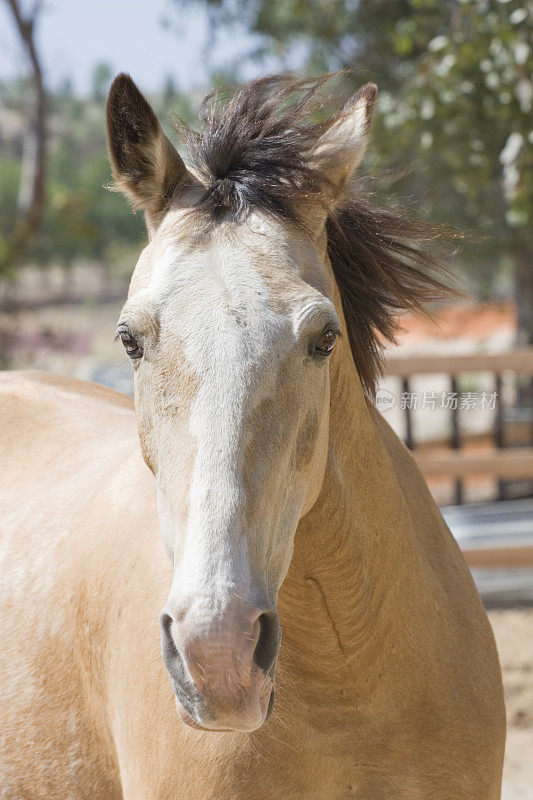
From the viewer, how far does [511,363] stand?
237 inches

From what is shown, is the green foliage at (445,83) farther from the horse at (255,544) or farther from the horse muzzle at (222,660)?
the horse muzzle at (222,660)

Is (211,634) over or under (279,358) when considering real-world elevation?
under

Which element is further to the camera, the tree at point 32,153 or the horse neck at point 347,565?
the tree at point 32,153

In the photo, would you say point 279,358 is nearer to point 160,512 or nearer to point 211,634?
point 160,512

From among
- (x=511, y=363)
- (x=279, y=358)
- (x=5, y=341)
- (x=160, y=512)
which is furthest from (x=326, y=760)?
(x=5, y=341)

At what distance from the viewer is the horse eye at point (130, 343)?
1641mm

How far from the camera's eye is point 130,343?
166 cm

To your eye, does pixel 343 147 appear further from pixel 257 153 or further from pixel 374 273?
pixel 374 273

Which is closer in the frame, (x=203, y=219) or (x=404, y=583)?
(x=203, y=219)

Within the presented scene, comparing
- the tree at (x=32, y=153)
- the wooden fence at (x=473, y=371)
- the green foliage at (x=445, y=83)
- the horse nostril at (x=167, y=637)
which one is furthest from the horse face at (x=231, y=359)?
the tree at (x=32, y=153)

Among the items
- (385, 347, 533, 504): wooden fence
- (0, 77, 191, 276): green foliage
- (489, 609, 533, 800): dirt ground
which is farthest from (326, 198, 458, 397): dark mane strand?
(0, 77, 191, 276): green foliage

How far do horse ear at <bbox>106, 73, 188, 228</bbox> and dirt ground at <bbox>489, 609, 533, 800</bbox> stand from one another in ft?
10.7

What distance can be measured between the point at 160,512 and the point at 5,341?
877 cm

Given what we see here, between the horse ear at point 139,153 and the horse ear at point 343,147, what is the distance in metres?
0.32
